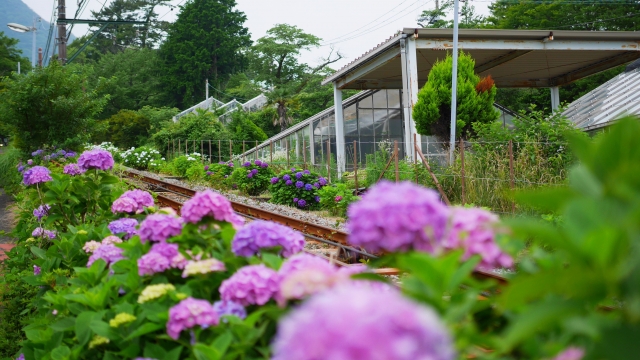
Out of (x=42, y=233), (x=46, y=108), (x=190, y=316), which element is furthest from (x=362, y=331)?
(x=46, y=108)

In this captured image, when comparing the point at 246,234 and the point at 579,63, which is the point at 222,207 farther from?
the point at 579,63

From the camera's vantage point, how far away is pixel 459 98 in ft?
47.5

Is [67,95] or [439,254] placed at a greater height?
[67,95]

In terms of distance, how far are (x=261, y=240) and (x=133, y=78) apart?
57.5 m

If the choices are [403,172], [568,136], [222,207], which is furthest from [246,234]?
[403,172]

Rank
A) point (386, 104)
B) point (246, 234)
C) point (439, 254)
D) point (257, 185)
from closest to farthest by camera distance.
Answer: point (439, 254)
point (246, 234)
point (257, 185)
point (386, 104)

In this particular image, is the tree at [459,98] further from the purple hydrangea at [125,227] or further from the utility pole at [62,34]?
the purple hydrangea at [125,227]

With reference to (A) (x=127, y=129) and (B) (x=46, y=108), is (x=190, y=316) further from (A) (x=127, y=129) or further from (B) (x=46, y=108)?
(A) (x=127, y=129)

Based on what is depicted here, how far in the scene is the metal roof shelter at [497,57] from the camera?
49.6ft

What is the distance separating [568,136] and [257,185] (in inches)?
570

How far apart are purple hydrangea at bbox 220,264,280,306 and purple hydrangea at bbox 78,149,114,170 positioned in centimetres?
319

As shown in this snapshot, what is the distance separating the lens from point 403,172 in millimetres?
12555

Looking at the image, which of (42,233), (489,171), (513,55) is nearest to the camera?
(42,233)

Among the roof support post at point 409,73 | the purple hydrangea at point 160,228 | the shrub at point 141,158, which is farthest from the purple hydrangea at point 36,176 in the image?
the shrub at point 141,158
